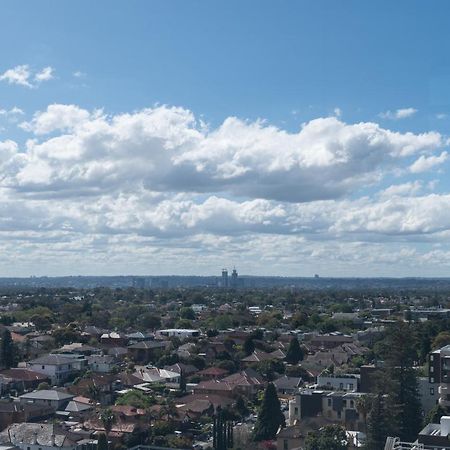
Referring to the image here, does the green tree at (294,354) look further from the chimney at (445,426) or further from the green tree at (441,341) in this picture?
the chimney at (445,426)

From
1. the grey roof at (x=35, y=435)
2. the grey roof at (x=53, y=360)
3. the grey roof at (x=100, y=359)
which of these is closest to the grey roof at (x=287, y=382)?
the grey roof at (x=100, y=359)

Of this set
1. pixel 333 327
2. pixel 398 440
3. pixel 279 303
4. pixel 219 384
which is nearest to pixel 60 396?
pixel 219 384

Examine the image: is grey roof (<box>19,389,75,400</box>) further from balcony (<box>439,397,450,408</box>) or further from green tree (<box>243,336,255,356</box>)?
green tree (<box>243,336,255,356</box>)

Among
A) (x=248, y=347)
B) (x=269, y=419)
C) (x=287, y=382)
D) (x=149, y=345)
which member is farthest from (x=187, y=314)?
(x=269, y=419)

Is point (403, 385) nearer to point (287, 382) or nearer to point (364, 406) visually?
point (364, 406)

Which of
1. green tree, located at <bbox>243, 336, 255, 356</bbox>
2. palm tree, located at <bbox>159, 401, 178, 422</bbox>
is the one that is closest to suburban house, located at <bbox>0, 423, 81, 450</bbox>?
palm tree, located at <bbox>159, 401, 178, 422</bbox>

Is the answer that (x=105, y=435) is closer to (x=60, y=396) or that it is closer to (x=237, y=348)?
(x=60, y=396)
